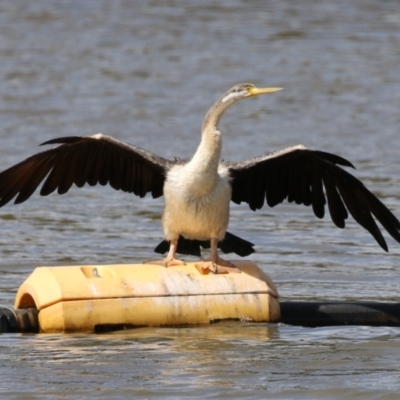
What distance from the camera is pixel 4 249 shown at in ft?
38.2

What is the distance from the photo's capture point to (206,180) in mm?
8922

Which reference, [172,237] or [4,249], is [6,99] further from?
[172,237]

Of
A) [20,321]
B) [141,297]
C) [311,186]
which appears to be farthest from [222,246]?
[20,321]

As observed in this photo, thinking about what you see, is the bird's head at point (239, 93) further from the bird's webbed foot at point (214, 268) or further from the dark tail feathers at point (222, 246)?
the bird's webbed foot at point (214, 268)

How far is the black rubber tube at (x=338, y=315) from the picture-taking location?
872 cm

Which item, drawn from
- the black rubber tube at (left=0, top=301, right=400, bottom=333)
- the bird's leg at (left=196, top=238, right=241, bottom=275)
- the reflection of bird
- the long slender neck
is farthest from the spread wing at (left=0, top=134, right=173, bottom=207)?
the black rubber tube at (left=0, top=301, right=400, bottom=333)

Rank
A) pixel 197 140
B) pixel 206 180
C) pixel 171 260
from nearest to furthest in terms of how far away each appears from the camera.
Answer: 1. pixel 171 260
2. pixel 206 180
3. pixel 197 140

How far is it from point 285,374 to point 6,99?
12365mm

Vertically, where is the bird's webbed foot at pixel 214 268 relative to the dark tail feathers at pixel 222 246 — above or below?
below

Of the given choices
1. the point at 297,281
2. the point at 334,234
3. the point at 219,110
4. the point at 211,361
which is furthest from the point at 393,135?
the point at 211,361

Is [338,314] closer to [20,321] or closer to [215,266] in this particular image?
[215,266]

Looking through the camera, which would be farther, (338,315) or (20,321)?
(338,315)

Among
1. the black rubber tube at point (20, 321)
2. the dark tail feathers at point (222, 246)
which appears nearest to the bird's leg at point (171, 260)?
the dark tail feathers at point (222, 246)

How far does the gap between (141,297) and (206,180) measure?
101cm
